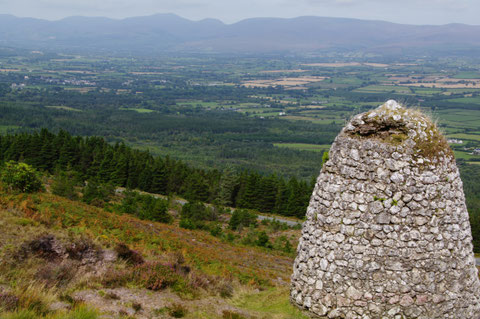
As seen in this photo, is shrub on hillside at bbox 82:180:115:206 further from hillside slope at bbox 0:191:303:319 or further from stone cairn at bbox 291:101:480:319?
stone cairn at bbox 291:101:480:319

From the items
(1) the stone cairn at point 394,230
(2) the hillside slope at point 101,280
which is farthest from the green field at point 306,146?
(1) the stone cairn at point 394,230

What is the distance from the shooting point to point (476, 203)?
59.7 meters

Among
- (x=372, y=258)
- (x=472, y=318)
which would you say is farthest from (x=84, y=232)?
(x=472, y=318)

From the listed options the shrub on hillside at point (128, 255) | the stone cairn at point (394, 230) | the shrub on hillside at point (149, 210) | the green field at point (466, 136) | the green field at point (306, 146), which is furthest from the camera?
the green field at point (306, 146)

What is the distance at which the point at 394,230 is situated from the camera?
894 centimetres

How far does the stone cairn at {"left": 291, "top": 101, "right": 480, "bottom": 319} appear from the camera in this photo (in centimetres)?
892

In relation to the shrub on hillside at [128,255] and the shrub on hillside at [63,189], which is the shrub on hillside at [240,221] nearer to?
the shrub on hillside at [63,189]

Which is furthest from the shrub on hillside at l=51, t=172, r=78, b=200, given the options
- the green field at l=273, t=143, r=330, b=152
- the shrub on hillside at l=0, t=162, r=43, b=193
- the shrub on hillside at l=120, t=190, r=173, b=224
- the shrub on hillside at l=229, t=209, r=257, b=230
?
the green field at l=273, t=143, r=330, b=152

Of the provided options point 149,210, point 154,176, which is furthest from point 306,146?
point 149,210

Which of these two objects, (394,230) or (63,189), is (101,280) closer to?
(394,230)

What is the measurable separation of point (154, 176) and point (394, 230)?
1964 inches

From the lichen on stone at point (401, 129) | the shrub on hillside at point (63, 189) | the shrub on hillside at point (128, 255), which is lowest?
the shrub on hillside at point (63, 189)

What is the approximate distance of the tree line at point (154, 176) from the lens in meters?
52.6

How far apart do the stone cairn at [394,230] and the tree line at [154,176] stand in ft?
135
